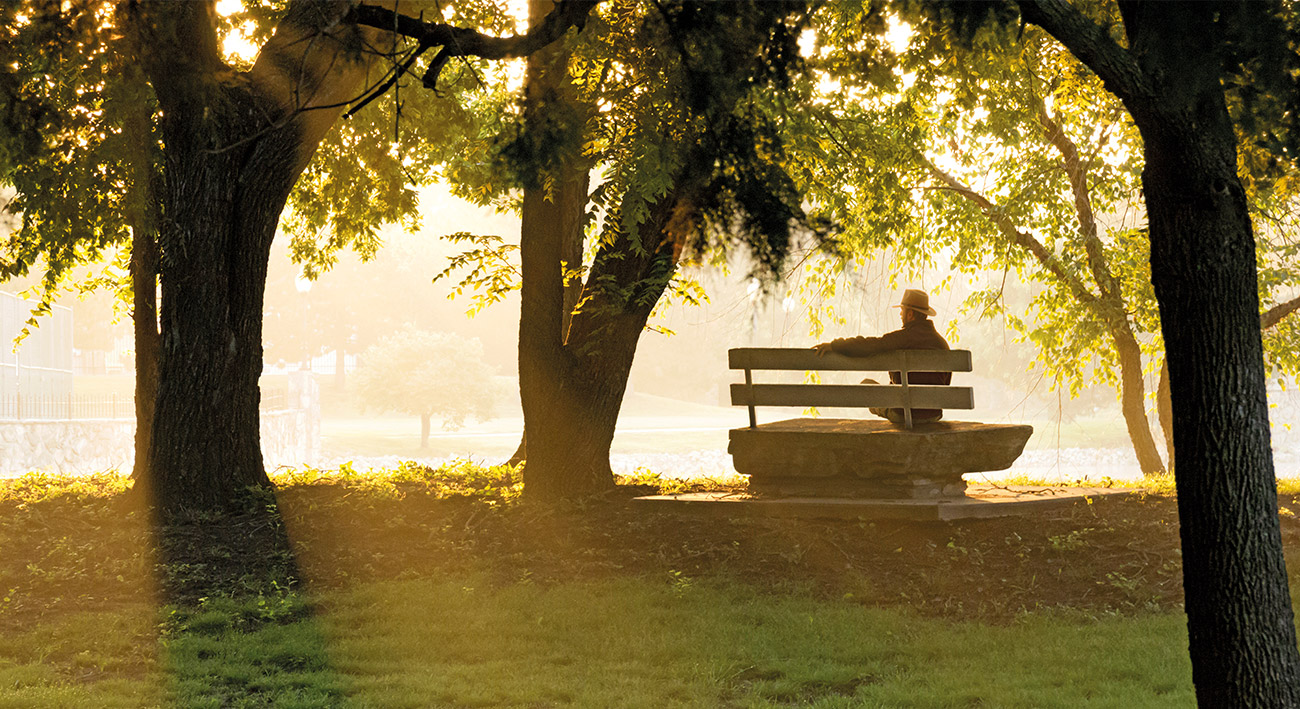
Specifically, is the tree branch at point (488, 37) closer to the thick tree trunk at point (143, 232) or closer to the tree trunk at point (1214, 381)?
the thick tree trunk at point (143, 232)

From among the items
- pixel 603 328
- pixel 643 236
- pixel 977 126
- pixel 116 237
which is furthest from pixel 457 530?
pixel 977 126

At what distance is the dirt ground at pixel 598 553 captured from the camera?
767 centimetres

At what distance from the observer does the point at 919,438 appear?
762 cm

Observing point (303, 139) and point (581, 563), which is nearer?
point (581, 563)

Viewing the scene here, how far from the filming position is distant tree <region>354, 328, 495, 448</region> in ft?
171

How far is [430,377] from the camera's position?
52.2m

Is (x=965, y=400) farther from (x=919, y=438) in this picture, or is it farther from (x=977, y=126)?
(x=977, y=126)

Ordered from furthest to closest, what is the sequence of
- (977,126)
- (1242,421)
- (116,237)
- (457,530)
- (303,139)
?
(977,126) → (116,237) → (303,139) → (457,530) → (1242,421)

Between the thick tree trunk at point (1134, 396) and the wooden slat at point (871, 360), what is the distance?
914 cm

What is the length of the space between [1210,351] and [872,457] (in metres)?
3.23

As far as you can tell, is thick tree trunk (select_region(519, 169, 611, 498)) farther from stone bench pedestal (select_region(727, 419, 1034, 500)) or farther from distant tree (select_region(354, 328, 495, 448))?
distant tree (select_region(354, 328, 495, 448))

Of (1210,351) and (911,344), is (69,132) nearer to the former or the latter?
(911,344)

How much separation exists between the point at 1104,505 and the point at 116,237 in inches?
431

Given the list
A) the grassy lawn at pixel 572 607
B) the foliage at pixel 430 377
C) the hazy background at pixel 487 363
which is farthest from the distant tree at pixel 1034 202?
the foliage at pixel 430 377
